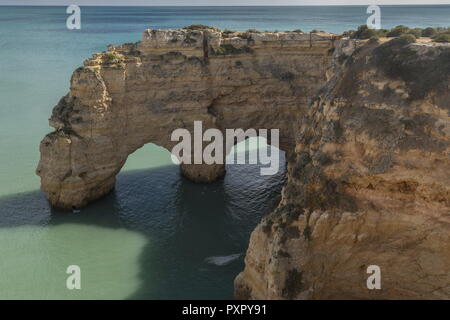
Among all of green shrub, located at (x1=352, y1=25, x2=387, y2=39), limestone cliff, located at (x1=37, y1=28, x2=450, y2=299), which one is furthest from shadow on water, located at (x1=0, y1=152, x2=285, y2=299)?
green shrub, located at (x1=352, y1=25, x2=387, y2=39)

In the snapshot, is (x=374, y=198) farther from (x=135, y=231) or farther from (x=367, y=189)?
(x=135, y=231)

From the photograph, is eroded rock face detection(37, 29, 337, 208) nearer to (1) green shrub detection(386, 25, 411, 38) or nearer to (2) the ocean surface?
(2) the ocean surface

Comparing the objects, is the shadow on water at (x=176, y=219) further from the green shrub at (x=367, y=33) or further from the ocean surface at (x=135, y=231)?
the green shrub at (x=367, y=33)

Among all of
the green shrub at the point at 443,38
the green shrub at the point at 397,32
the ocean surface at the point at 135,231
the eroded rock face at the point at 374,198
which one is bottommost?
the ocean surface at the point at 135,231

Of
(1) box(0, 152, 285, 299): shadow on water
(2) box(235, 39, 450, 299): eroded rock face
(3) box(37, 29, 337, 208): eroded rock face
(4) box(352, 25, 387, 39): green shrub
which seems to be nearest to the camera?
(2) box(235, 39, 450, 299): eroded rock face

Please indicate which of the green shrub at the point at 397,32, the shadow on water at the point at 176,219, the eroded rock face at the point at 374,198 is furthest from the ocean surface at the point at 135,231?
the green shrub at the point at 397,32

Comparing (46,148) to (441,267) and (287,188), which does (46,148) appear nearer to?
(287,188)

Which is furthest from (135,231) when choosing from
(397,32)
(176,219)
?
(397,32)
